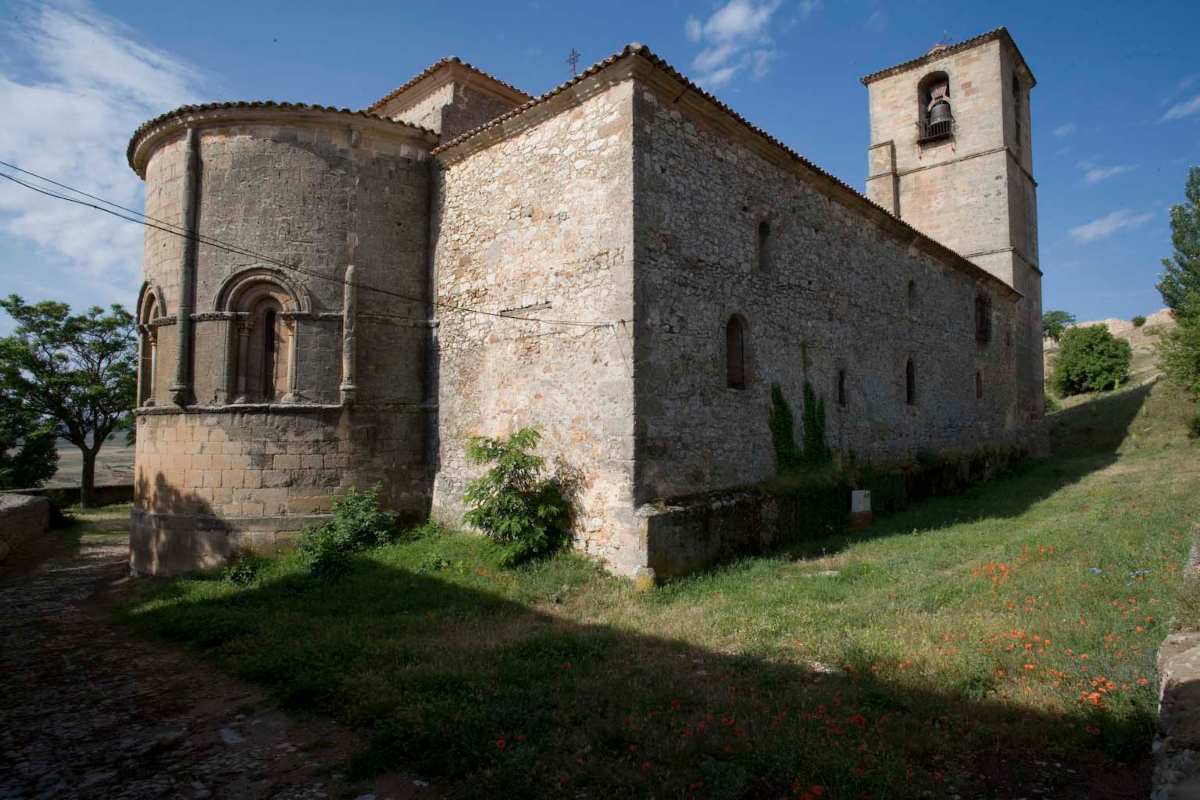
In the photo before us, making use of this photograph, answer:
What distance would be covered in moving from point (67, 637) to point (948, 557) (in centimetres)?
1173

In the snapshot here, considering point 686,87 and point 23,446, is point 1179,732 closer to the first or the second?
point 686,87

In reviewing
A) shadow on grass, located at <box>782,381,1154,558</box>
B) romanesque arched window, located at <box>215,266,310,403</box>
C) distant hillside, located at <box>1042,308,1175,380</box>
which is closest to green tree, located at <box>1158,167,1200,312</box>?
distant hillside, located at <box>1042,308,1175,380</box>

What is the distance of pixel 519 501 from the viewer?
9430 mm

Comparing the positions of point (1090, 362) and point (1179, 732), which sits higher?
point (1090, 362)

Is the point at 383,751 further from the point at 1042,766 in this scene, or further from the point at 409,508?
the point at 409,508

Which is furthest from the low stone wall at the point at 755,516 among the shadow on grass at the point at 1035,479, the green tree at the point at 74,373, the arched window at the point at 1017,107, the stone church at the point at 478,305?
the green tree at the point at 74,373

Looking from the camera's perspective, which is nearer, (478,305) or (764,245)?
(478,305)

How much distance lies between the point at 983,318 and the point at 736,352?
13.1 m

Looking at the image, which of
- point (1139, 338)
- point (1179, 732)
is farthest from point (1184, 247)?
point (1179, 732)

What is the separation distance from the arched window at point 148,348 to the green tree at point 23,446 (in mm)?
16125

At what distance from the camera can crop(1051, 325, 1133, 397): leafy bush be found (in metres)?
34.3

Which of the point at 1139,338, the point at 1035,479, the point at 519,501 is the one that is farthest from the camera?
the point at 1139,338

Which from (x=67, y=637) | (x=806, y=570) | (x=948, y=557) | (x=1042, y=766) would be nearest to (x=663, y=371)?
(x=806, y=570)

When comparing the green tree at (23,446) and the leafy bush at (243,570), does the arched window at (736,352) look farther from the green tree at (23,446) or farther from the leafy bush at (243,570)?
the green tree at (23,446)
